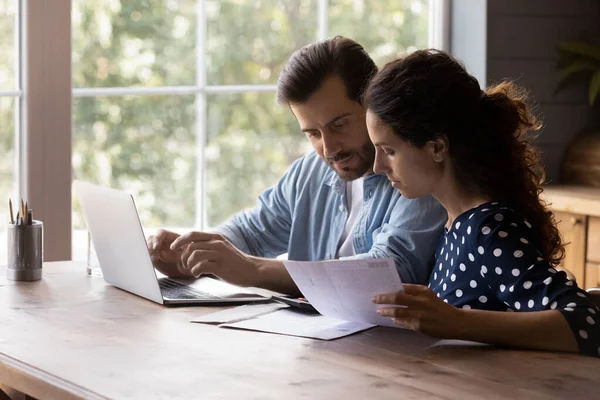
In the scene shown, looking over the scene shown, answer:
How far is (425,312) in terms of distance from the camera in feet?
6.10

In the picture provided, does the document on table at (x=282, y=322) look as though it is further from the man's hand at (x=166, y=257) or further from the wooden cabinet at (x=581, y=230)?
the wooden cabinet at (x=581, y=230)

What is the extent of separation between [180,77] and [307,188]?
1042 mm

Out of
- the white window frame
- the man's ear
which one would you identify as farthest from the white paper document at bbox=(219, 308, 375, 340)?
the white window frame

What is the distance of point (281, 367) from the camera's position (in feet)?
5.74

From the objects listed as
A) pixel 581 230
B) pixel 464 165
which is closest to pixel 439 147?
pixel 464 165

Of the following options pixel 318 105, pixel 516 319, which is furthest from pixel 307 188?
pixel 516 319

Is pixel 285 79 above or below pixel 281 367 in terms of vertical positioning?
above

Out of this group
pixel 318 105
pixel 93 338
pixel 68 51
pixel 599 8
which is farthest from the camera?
pixel 599 8

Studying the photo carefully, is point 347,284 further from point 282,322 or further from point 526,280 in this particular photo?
point 526,280

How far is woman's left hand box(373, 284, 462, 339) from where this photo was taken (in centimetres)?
186

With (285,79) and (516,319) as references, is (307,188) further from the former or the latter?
(516,319)

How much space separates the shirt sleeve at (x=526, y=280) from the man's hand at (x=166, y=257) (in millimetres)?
873

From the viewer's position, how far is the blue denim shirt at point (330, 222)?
2412mm

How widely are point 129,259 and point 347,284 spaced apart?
641mm
